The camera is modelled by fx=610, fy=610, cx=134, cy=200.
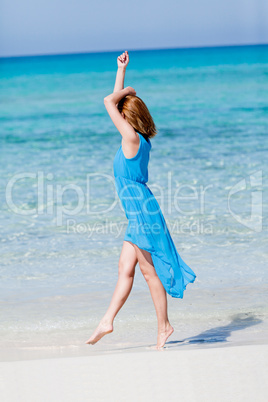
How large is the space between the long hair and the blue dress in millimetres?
54

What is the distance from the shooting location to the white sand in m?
2.65

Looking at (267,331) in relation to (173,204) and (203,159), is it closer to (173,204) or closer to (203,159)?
(173,204)

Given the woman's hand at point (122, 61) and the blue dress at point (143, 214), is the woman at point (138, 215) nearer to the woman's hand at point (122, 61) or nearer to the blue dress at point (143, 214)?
the blue dress at point (143, 214)

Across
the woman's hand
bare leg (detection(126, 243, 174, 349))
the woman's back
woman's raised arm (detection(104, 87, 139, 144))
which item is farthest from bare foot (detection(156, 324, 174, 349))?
the woman's hand

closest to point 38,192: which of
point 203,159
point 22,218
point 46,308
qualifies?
point 22,218

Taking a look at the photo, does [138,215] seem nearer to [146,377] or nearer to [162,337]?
[162,337]

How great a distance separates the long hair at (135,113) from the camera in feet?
11.1

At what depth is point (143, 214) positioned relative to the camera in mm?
3402

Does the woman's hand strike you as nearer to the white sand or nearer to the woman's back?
the woman's back

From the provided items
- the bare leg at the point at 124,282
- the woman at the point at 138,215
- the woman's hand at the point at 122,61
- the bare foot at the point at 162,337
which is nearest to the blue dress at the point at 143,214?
the woman at the point at 138,215

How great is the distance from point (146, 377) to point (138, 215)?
3.17 ft

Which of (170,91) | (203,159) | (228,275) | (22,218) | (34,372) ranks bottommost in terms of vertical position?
(34,372)

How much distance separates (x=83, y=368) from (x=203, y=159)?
779cm

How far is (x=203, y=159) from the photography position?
10.3 metres
